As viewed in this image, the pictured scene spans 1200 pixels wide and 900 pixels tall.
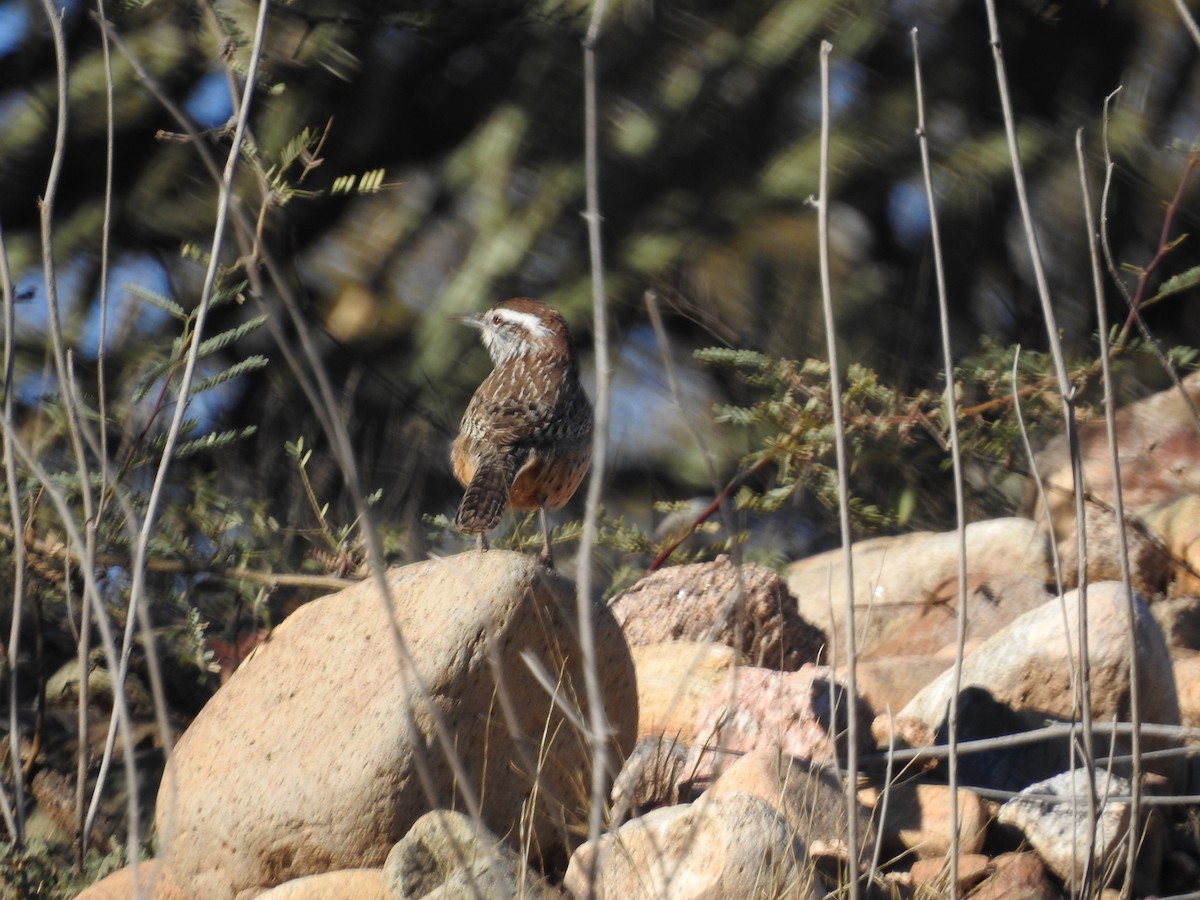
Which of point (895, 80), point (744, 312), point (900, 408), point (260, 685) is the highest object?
point (895, 80)

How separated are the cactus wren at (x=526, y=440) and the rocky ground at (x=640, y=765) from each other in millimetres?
553

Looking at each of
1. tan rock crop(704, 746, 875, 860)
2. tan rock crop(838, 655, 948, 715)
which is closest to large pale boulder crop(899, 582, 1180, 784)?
tan rock crop(838, 655, 948, 715)

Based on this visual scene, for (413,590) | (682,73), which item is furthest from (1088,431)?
(413,590)

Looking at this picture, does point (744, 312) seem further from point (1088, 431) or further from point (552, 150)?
point (1088, 431)

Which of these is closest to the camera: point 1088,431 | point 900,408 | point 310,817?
point 310,817

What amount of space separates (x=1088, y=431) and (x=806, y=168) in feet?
4.89

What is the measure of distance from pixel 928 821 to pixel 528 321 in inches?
90.3

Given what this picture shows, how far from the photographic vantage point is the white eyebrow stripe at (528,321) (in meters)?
5.06

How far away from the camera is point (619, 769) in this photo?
3.52 meters

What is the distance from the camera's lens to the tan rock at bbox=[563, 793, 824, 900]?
2787 mm

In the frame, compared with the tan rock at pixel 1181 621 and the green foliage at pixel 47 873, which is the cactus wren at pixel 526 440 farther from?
the tan rock at pixel 1181 621

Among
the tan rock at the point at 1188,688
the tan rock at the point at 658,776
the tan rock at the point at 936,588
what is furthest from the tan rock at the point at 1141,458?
the tan rock at the point at 658,776

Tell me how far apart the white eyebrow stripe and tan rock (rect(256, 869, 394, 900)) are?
2425 millimetres

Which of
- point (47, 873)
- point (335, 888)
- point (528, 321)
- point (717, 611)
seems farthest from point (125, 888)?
point (528, 321)
